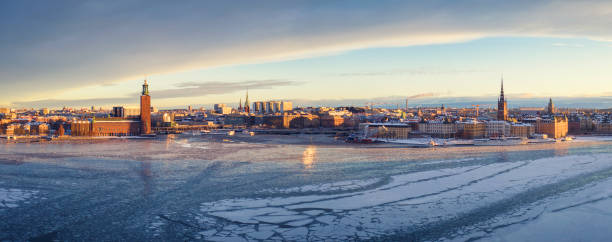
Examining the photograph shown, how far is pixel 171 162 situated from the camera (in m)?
19.1

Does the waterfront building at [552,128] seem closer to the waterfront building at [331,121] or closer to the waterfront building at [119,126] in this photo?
the waterfront building at [331,121]

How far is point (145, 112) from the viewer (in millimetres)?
52500

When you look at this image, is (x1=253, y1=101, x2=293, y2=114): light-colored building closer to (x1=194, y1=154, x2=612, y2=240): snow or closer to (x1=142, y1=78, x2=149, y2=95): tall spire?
(x1=142, y1=78, x2=149, y2=95): tall spire

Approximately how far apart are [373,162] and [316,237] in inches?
435

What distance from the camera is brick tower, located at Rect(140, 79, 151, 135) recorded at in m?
51.3

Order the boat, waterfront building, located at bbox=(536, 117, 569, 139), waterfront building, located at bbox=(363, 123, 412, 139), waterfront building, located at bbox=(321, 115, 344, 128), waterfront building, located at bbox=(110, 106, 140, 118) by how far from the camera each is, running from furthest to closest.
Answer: waterfront building, located at bbox=(321, 115, 344, 128) → waterfront building, located at bbox=(110, 106, 140, 118) → waterfront building, located at bbox=(363, 123, 412, 139) → waterfront building, located at bbox=(536, 117, 569, 139) → the boat

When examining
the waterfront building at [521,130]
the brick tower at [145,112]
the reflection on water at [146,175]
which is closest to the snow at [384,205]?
the reflection on water at [146,175]

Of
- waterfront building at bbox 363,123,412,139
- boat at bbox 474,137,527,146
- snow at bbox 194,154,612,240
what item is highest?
waterfront building at bbox 363,123,412,139

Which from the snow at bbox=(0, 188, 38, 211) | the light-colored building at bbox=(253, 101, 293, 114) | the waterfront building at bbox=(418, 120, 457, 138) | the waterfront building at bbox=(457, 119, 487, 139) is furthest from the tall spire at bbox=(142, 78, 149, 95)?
the light-colored building at bbox=(253, 101, 293, 114)

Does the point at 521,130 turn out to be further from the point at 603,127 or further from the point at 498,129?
the point at 603,127

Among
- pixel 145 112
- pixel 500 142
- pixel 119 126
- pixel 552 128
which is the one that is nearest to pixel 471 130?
pixel 500 142

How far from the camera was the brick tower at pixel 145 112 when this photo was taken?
51.3 m

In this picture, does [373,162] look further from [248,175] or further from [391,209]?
[391,209]

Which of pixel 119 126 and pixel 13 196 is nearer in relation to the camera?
pixel 13 196
